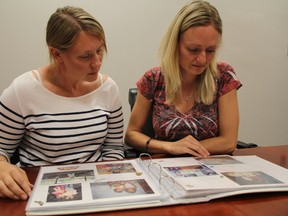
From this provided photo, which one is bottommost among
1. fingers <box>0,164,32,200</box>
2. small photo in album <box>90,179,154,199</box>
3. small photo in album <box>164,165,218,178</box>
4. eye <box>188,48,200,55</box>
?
fingers <box>0,164,32,200</box>

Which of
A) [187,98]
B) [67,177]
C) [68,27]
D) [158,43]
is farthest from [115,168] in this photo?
[158,43]

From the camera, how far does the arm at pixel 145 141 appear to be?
1064 mm

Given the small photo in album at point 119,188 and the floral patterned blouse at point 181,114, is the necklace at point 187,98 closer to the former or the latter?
the floral patterned blouse at point 181,114

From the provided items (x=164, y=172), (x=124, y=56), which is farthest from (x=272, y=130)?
(x=164, y=172)

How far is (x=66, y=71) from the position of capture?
111 cm

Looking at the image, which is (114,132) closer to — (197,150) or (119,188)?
(197,150)

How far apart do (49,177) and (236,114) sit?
0.85 metres

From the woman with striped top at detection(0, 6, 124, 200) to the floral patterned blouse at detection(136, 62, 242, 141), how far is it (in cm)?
26

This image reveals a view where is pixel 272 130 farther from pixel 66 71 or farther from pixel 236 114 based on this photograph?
pixel 66 71

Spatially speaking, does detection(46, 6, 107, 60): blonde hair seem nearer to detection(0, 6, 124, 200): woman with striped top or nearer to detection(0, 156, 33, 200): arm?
detection(0, 6, 124, 200): woman with striped top

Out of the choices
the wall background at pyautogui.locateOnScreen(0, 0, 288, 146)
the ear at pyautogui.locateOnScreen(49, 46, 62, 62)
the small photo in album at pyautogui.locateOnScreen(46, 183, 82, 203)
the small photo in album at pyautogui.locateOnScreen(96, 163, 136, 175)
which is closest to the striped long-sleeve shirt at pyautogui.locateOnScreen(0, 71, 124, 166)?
the ear at pyautogui.locateOnScreen(49, 46, 62, 62)

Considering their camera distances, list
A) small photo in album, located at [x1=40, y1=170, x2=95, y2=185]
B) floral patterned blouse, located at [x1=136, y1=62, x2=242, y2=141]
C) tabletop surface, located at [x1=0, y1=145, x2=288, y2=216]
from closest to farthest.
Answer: tabletop surface, located at [x1=0, y1=145, x2=288, y2=216]
small photo in album, located at [x1=40, y1=170, x2=95, y2=185]
floral patterned blouse, located at [x1=136, y1=62, x2=242, y2=141]

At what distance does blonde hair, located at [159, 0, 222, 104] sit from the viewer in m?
1.26

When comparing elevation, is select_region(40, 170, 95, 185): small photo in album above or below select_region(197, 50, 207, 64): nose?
below
